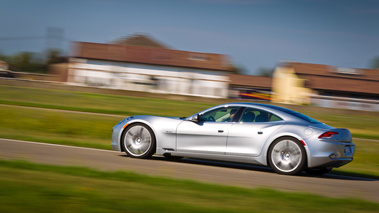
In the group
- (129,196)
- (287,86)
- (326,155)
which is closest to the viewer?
(129,196)

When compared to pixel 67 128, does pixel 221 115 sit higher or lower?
higher

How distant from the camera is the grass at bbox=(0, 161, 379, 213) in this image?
454 centimetres

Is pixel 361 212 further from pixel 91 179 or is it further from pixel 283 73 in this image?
pixel 283 73

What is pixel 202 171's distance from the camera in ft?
26.3

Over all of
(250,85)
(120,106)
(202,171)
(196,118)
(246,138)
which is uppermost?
(250,85)

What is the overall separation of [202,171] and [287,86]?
46644mm

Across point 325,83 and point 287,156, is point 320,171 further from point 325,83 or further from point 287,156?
point 325,83

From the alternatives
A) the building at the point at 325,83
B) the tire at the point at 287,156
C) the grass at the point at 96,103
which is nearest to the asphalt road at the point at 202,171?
the tire at the point at 287,156

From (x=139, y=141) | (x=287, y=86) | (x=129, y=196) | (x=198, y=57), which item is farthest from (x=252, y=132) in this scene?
(x=198, y=57)

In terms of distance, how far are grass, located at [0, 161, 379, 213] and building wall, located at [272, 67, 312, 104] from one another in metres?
41.4

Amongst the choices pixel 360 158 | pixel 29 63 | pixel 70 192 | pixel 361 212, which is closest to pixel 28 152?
pixel 70 192

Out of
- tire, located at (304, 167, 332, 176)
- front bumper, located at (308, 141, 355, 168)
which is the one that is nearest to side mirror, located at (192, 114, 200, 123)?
front bumper, located at (308, 141, 355, 168)

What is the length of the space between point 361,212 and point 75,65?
5412 centimetres

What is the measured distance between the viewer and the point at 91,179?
6.02 metres
